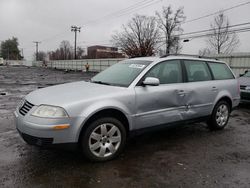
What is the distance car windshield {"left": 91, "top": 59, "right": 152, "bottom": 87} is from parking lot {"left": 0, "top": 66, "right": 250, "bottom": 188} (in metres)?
1.20

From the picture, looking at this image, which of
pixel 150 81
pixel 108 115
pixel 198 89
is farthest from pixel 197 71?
pixel 108 115

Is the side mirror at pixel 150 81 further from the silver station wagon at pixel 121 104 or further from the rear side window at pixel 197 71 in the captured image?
the rear side window at pixel 197 71

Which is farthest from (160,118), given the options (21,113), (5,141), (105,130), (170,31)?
(170,31)

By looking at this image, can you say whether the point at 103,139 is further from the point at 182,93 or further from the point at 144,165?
the point at 182,93

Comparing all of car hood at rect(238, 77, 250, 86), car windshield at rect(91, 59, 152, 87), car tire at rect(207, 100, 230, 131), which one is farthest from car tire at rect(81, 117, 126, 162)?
car hood at rect(238, 77, 250, 86)

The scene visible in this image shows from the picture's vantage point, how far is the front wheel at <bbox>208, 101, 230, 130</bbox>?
16.8 feet

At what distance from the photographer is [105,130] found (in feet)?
11.4

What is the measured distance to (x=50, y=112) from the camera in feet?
10.3

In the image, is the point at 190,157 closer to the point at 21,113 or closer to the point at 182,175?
the point at 182,175

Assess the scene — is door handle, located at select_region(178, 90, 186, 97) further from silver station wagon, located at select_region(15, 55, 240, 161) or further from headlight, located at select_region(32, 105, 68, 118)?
headlight, located at select_region(32, 105, 68, 118)

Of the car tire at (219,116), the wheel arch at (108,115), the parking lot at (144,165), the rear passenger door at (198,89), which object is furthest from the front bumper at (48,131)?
the car tire at (219,116)

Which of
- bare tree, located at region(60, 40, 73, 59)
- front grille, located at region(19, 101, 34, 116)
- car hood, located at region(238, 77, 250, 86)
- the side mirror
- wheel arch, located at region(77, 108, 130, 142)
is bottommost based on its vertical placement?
wheel arch, located at region(77, 108, 130, 142)

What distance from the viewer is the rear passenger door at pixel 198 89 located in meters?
4.50

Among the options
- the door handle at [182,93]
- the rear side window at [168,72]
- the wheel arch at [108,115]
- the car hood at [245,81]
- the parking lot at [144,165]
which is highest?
the rear side window at [168,72]
